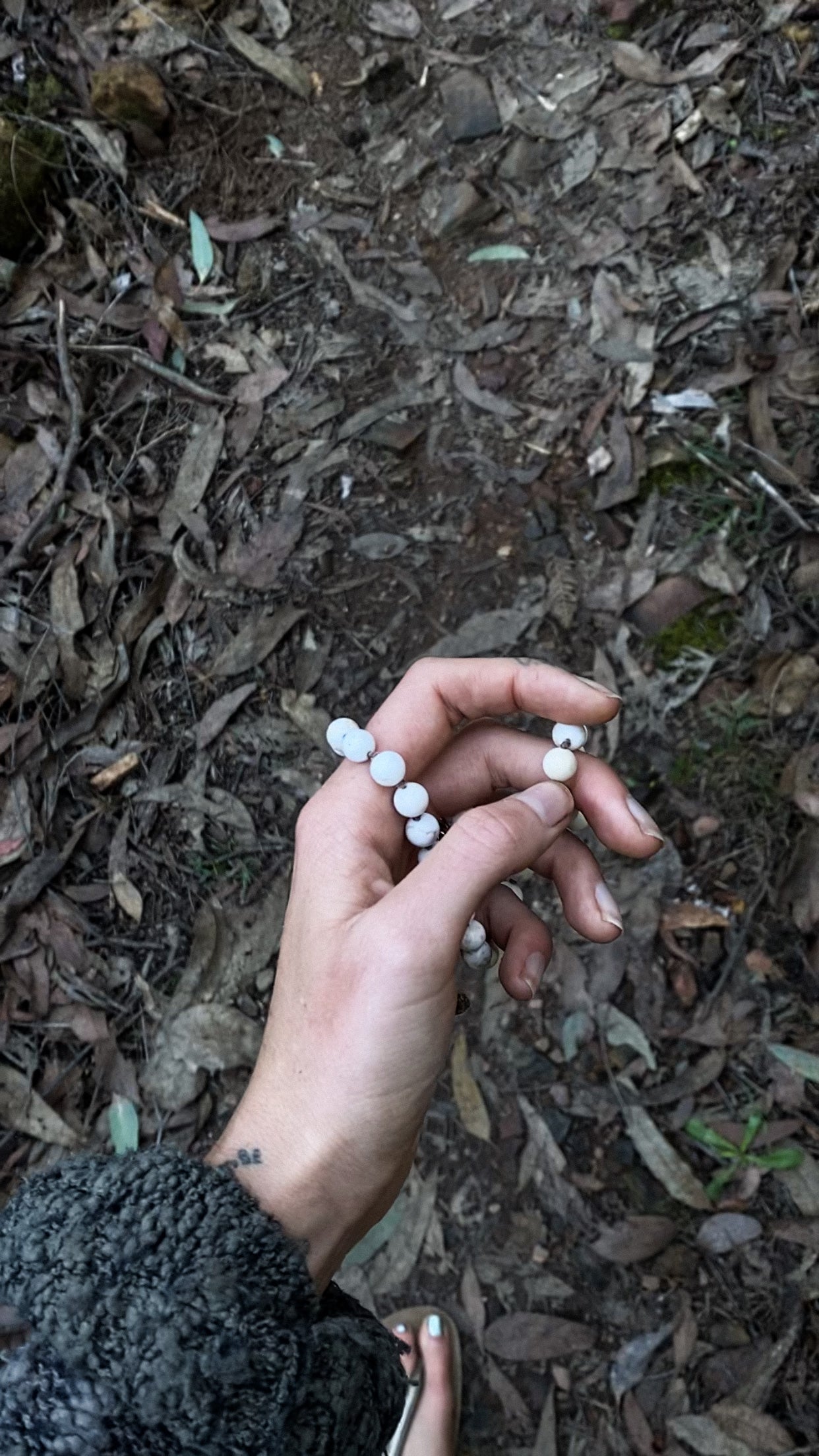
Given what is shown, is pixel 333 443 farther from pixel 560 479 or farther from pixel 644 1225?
pixel 644 1225

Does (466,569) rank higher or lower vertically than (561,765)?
lower

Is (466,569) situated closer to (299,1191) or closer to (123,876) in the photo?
(123,876)

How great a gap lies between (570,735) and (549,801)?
290 mm

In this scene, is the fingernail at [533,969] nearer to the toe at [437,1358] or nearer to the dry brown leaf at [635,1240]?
the dry brown leaf at [635,1240]

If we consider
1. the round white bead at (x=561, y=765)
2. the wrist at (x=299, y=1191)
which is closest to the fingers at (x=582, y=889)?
the round white bead at (x=561, y=765)

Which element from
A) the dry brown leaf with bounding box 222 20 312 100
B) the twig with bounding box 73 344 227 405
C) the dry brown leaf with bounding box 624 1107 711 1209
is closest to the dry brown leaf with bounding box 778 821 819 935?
the dry brown leaf with bounding box 624 1107 711 1209

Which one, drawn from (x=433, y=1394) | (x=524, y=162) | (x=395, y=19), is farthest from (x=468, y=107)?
(x=433, y=1394)

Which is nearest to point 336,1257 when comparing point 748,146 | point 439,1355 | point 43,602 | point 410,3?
point 439,1355

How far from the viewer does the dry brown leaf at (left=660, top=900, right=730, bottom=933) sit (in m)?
2.62

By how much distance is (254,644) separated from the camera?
117 inches

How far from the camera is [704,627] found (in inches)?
109

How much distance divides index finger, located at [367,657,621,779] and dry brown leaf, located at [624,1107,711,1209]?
45.7 inches

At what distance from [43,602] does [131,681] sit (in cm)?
38

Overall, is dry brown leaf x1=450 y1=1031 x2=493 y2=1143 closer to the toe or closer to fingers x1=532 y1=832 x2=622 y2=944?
the toe
